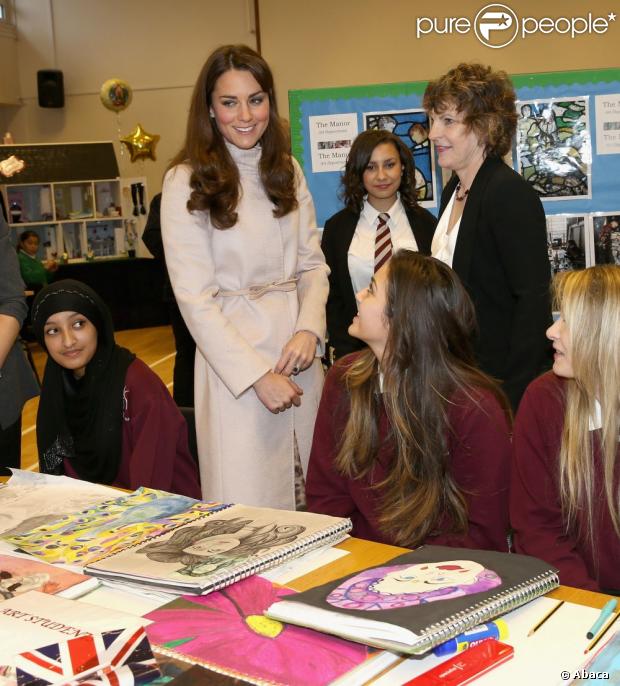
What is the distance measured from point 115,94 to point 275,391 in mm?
9722

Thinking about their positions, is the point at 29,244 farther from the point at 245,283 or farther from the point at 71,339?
the point at 245,283

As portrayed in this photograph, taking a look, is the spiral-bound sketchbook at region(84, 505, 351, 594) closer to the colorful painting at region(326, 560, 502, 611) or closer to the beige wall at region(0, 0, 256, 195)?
the colorful painting at region(326, 560, 502, 611)

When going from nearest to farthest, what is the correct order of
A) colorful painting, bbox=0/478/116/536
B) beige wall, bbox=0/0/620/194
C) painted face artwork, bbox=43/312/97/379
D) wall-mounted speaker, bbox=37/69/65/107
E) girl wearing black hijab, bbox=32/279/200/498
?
colorful painting, bbox=0/478/116/536 → girl wearing black hijab, bbox=32/279/200/498 → painted face artwork, bbox=43/312/97/379 → beige wall, bbox=0/0/620/194 → wall-mounted speaker, bbox=37/69/65/107


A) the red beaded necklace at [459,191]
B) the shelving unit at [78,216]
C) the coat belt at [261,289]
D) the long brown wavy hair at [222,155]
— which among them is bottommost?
Answer: the coat belt at [261,289]

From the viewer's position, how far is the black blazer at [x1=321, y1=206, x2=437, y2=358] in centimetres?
334

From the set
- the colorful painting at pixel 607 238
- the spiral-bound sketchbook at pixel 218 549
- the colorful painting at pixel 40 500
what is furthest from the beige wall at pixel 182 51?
the spiral-bound sketchbook at pixel 218 549

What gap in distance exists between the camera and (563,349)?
1.75 metres

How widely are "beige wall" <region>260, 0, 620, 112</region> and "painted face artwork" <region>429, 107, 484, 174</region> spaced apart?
6769 millimetres

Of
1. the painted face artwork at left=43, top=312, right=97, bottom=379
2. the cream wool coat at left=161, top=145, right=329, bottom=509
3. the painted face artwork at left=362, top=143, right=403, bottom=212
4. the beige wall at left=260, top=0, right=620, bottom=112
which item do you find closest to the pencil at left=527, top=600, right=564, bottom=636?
the cream wool coat at left=161, top=145, right=329, bottom=509

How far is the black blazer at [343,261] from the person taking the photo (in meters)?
3.34

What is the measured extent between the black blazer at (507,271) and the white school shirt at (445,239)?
6cm

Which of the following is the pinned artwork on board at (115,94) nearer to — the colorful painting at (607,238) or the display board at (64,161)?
the display board at (64,161)

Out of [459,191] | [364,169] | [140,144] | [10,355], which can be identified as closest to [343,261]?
[364,169]

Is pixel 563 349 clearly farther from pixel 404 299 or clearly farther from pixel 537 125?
pixel 537 125
